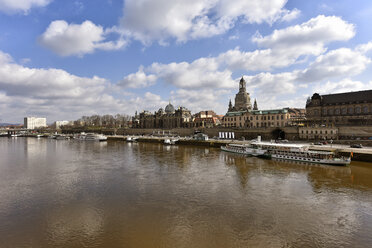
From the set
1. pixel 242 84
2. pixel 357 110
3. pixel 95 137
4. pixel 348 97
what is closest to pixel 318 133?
pixel 357 110

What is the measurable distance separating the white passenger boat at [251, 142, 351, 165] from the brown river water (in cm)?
413

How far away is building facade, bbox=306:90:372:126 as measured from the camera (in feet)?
195

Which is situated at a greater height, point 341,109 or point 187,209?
point 341,109

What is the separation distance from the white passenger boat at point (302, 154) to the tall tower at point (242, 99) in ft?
232

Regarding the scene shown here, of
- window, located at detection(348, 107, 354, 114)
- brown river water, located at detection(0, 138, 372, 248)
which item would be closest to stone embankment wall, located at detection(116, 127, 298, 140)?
window, located at detection(348, 107, 354, 114)

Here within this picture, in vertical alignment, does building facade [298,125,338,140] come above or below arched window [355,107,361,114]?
below

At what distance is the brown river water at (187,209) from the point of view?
41.9 feet

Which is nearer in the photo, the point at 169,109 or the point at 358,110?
the point at 358,110

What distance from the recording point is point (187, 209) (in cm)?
1684

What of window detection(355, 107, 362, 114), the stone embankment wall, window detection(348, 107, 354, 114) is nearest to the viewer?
window detection(355, 107, 362, 114)

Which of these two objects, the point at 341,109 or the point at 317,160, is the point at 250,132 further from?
the point at 317,160

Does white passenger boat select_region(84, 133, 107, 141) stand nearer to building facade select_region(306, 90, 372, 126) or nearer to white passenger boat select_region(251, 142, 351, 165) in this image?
white passenger boat select_region(251, 142, 351, 165)

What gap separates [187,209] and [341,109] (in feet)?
224

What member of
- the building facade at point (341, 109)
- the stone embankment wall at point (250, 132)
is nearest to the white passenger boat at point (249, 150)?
the stone embankment wall at point (250, 132)
